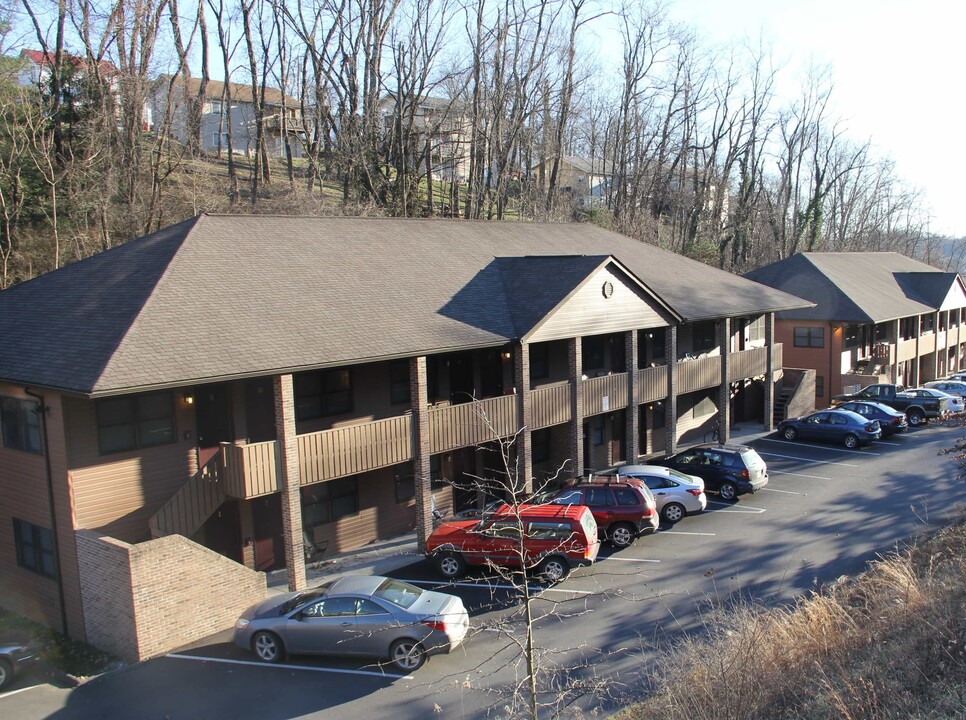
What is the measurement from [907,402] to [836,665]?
28.7 meters

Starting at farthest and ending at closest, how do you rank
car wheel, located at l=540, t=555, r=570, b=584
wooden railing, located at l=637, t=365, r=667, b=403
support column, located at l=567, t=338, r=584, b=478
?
wooden railing, located at l=637, t=365, r=667, b=403 < support column, located at l=567, t=338, r=584, b=478 < car wheel, located at l=540, t=555, r=570, b=584

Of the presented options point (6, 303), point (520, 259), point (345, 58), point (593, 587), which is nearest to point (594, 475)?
point (593, 587)

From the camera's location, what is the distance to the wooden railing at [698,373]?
28750 millimetres

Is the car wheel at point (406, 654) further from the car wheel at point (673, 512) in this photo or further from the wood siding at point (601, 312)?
the car wheel at point (673, 512)

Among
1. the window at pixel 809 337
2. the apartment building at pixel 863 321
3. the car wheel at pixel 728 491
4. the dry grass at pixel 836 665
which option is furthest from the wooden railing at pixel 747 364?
the dry grass at pixel 836 665

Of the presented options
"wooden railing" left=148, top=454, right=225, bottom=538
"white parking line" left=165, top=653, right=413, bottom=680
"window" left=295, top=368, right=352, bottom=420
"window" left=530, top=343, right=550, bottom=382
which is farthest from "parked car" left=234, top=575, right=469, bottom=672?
"window" left=530, top=343, right=550, bottom=382

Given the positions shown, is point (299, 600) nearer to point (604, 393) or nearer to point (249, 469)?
point (249, 469)

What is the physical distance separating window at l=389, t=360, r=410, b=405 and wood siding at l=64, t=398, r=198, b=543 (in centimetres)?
570

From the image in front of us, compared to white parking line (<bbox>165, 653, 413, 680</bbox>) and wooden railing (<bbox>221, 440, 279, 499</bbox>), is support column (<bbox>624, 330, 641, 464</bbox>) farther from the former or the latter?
white parking line (<bbox>165, 653, 413, 680</bbox>)

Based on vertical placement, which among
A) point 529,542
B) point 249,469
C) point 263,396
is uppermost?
point 263,396

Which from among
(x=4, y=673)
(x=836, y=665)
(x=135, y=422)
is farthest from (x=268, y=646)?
(x=836, y=665)

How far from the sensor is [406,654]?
14492 mm

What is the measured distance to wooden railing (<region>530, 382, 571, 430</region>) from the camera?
2316cm

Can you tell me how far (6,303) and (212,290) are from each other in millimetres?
6078
